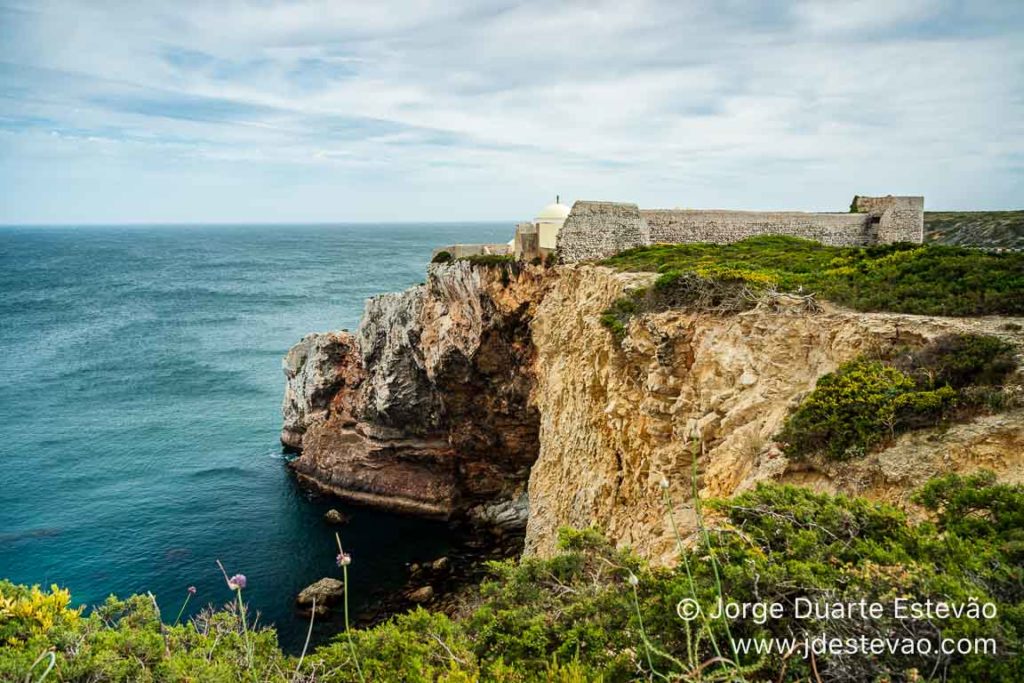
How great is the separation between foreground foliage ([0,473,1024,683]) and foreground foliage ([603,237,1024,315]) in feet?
21.7

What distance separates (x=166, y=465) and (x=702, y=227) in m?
35.5

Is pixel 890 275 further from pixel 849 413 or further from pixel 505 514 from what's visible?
pixel 505 514

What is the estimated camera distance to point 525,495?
37219 mm

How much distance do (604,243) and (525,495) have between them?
1704 centimetres

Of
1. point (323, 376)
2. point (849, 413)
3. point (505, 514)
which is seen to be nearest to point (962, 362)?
point (849, 413)

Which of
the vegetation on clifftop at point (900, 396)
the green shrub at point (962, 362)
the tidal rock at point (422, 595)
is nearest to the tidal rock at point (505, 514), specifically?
the tidal rock at point (422, 595)

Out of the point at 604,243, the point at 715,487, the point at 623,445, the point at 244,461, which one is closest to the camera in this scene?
the point at 715,487

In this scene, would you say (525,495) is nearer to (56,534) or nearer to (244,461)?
(244,461)

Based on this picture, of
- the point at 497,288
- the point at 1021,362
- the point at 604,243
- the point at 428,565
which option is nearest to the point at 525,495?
the point at 428,565

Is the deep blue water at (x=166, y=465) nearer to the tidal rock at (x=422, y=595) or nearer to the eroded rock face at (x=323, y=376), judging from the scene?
the tidal rock at (x=422, y=595)

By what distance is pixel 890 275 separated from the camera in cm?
1523

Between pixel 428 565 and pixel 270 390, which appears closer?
pixel 428 565

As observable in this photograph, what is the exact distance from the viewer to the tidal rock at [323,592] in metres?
27.3

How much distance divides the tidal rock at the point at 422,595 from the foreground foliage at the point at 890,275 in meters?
17.8
